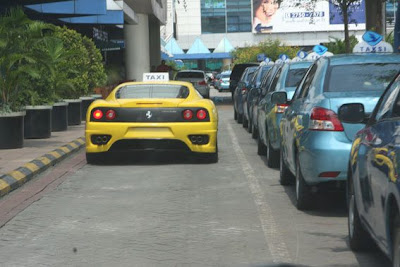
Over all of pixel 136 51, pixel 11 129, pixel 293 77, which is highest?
pixel 136 51

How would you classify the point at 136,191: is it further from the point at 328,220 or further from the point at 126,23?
the point at 126,23

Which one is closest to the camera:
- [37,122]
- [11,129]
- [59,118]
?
[11,129]

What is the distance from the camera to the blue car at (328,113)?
8.75 meters

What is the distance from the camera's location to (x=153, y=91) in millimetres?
14789

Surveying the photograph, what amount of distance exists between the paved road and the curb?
1.75 feet

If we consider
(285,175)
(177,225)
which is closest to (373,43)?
(285,175)

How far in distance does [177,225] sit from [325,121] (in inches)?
67.3

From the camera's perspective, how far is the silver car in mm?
44969

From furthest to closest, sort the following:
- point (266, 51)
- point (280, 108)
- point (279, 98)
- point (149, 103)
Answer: point (266, 51), point (149, 103), point (280, 108), point (279, 98)

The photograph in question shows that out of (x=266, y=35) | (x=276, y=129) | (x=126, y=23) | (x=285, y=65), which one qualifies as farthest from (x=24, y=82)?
(x=266, y=35)

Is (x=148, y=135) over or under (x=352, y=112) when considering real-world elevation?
under

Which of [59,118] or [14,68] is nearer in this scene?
[14,68]

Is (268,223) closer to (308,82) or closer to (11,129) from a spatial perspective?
(308,82)

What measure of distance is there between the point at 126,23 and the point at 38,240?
39661 mm
